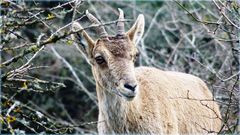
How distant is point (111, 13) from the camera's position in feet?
54.2

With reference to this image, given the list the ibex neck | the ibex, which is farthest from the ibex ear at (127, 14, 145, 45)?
the ibex neck

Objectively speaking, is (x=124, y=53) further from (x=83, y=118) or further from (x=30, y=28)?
(x=30, y=28)

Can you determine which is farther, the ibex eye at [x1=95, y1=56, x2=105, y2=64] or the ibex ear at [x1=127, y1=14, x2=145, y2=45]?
the ibex ear at [x1=127, y1=14, x2=145, y2=45]

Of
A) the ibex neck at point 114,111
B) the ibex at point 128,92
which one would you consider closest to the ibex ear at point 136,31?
the ibex at point 128,92

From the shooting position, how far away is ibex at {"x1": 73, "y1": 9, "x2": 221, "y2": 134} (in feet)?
25.0

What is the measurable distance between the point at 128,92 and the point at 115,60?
61 centimetres

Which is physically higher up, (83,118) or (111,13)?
(111,13)

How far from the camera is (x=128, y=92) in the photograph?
723 cm

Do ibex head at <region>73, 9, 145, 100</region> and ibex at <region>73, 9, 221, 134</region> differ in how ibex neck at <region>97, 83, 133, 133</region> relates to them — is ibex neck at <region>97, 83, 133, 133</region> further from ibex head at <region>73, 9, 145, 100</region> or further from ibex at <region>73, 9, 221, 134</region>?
ibex head at <region>73, 9, 145, 100</region>

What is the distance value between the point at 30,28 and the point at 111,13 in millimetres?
2317

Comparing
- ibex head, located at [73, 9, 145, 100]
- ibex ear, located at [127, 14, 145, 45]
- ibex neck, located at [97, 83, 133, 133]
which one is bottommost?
ibex neck, located at [97, 83, 133, 133]

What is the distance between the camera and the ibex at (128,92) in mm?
7609

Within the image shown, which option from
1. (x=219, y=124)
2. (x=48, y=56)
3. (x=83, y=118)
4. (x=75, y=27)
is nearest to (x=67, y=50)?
(x=48, y=56)

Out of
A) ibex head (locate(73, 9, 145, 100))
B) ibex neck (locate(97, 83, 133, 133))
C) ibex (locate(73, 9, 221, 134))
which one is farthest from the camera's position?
ibex neck (locate(97, 83, 133, 133))
